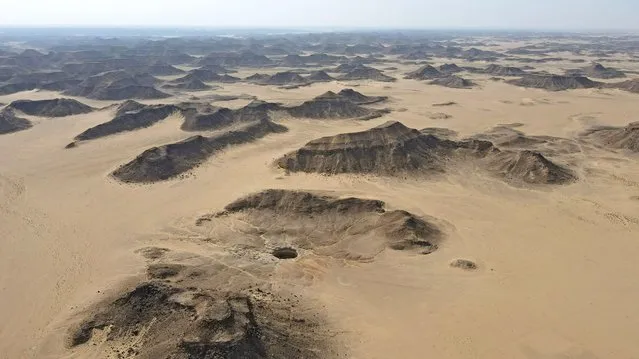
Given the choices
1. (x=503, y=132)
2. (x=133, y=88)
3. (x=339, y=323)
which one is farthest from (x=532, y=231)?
(x=133, y=88)

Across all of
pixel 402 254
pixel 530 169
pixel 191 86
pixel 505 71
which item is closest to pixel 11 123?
pixel 191 86

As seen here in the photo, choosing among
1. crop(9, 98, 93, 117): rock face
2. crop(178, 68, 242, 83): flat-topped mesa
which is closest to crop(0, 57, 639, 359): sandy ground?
crop(9, 98, 93, 117): rock face

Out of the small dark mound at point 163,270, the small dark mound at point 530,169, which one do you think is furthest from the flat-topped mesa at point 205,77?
the small dark mound at point 163,270

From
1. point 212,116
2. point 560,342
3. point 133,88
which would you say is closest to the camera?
point 560,342

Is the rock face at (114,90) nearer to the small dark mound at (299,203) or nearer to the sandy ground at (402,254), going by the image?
the sandy ground at (402,254)

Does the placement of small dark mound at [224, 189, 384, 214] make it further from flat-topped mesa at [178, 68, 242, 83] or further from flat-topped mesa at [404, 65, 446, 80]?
flat-topped mesa at [404, 65, 446, 80]

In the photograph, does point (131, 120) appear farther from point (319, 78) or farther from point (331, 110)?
point (319, 78)

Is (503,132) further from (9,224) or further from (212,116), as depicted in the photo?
(9,224)
